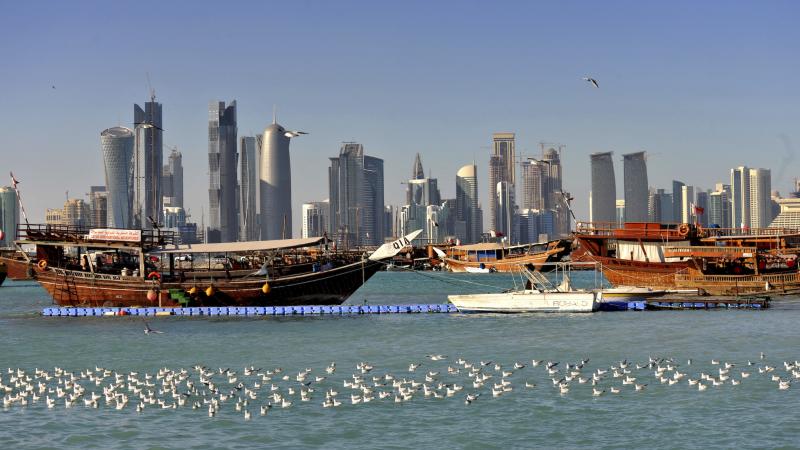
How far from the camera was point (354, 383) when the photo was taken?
114ft

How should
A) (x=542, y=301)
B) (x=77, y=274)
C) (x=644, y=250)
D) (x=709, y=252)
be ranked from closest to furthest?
1. (x=542, y=301)
2. (x=77, y=274)
3. (x=709, y=252)
4. (x=644, y=250)

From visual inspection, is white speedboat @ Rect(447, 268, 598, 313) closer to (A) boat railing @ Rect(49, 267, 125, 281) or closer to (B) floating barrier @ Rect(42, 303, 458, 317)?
(B) floating barrier @ Rect(42, 303, 458, 317)

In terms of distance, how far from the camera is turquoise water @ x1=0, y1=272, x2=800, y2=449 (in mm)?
27719

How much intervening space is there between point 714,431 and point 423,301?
54616 millimetres

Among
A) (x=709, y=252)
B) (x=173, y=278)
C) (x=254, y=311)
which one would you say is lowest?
(x=254, y=311)

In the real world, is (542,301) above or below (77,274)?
below

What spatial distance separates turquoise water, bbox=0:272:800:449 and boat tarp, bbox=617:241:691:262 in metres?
19.9

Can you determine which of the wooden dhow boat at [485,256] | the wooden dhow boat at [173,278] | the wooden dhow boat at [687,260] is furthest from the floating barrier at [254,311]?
the wooden dhow boat at [485,256]

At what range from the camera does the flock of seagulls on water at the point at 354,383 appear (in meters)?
32.5

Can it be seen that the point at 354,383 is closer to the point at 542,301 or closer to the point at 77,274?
the point at 542,301

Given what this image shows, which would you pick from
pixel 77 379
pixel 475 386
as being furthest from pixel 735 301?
pixel 77 379

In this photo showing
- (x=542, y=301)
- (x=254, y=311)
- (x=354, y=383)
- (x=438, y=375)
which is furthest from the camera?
(x=254, y=311)

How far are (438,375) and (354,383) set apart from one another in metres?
3.86

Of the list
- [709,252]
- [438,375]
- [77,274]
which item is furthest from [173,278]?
[709,252]
